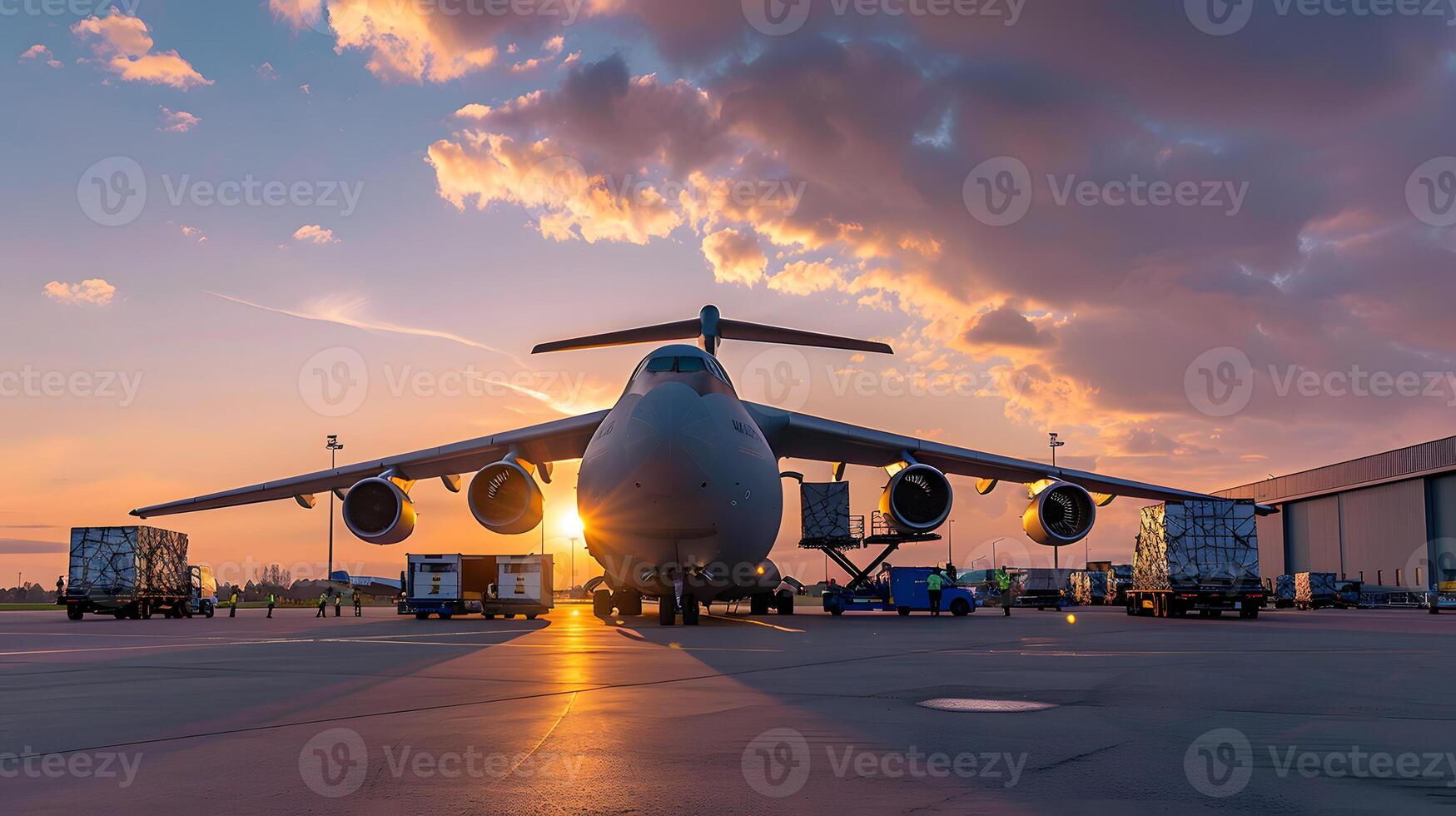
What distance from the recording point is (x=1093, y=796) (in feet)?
16.6

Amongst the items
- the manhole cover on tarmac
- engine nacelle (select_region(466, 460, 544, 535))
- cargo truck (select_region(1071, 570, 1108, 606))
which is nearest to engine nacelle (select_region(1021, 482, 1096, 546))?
engine nacelle (select_region(466, 460, 544, 535))

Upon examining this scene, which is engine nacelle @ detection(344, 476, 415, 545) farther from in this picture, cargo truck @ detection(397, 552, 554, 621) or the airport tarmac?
the airport tarmac

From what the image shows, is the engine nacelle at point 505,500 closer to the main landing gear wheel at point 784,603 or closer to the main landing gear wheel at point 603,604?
the main landing gear wheel at point 603,604

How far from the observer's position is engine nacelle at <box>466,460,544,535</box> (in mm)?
26469

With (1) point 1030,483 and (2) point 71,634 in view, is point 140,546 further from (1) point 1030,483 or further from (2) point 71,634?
(1) point 1030,483

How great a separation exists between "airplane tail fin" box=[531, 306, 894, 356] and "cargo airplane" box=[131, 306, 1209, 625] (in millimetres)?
50

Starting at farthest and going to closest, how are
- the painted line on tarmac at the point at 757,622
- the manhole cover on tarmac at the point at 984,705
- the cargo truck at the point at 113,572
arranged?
the cargo truck at the point at 113,572, the painted line on tarmac at the point at 757,622, the manhole cover on tarmac at the point at 984,705

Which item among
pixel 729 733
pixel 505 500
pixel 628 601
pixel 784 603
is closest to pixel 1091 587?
pixel 784 603

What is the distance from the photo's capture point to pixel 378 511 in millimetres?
26906

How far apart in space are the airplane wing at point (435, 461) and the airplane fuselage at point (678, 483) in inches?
182

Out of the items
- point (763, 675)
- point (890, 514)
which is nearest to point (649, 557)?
point (890, 514)

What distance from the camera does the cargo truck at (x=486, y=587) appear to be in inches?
1282

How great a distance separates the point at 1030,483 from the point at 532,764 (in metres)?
26.8

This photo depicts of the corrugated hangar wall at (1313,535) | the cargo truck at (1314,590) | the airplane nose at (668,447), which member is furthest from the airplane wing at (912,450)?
the corrugated hangar wall at (1313,535)
